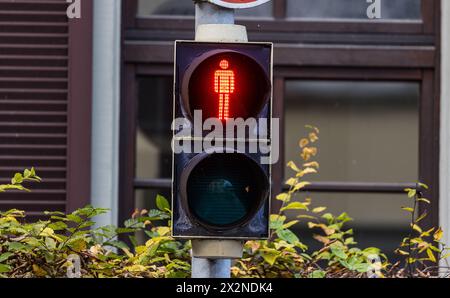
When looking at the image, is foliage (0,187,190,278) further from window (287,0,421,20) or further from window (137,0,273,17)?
window (287,0,421,20)

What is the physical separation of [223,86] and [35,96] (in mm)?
4913

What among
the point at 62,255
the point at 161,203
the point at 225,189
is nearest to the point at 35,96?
the point at 161,203

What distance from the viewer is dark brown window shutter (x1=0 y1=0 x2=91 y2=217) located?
892 cm

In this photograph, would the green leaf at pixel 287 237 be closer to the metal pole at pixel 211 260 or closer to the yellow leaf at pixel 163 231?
the yellow leaf at pixel 163 231

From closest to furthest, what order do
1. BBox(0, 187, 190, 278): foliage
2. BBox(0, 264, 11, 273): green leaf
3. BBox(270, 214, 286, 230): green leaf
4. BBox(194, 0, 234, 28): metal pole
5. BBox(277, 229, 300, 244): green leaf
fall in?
BBox(194, 0, 234, 28): metal pole, BBox(0, 264, 11, 273): green leaf, BBox(0, 187, 190, 278): foliage, BBox(277, 229, 300, 244): green leaf, BBox(270, 214, 286, 230): green leaf

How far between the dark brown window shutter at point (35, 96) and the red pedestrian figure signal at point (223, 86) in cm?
477

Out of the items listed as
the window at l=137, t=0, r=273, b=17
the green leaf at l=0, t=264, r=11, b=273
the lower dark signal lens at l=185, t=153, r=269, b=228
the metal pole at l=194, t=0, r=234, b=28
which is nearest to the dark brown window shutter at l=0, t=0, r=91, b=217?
the window at l=137, t=0, r=273, b=17

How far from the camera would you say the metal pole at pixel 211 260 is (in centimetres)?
423

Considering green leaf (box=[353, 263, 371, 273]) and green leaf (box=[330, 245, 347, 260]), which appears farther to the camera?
green leaf (box=[330, 245, 347, 260])

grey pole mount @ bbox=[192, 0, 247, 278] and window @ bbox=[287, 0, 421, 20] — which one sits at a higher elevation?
window @ bbox=[287, 0, 421, 20]

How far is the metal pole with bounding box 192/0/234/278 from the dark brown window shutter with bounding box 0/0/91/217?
4683mm

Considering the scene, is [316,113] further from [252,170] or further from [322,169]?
[252,170]

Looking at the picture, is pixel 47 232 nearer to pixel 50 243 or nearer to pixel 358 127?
pixel 50 243

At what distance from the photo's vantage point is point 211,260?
423 centimetres
